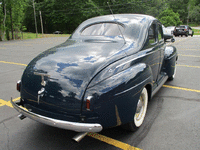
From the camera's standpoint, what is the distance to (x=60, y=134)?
9.21 ft

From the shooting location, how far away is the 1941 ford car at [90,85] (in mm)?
2122

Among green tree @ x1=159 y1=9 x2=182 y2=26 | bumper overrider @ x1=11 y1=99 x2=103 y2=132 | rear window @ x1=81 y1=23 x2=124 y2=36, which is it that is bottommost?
bumper overrider @ x1=11 y1=99 x2=103 y2=132

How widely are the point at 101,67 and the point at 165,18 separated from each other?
160 ft

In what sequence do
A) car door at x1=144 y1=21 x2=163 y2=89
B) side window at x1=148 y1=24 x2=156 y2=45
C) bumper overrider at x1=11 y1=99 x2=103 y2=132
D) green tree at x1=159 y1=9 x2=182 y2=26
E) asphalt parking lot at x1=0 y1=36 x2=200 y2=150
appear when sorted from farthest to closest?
green tree at x1=159 y1=9 x2=182 y2=26
side window at x1=148 y1=24 x2=156 y2=45
car door at x1=144 y1=21 x2=163 y2=89
asphalt parking lot at x1=0 y1=36 x2=200 y2=150
bumper overrider at x1=11 y1=99 x2=103 y2=132

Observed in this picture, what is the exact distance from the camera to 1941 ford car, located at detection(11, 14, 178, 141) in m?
2.12


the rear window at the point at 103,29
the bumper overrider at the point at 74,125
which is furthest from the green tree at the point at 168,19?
the bumper overrider at the point at 74,125

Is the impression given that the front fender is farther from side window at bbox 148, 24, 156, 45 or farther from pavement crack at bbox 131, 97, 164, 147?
side window at bbox 148, 24, 156, 45

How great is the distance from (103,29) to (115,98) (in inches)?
67.8

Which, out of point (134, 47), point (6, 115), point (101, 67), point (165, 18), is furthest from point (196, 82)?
point (165, 18)

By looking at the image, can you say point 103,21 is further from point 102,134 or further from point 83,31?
point 102,134

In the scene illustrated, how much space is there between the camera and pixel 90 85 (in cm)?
216

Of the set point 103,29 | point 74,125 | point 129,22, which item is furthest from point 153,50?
point 74,125

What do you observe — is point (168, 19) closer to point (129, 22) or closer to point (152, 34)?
point (152, 34)

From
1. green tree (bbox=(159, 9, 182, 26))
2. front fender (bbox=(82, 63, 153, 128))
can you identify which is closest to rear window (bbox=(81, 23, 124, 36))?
front fender (bbox=(82, 63, 153, 128))
